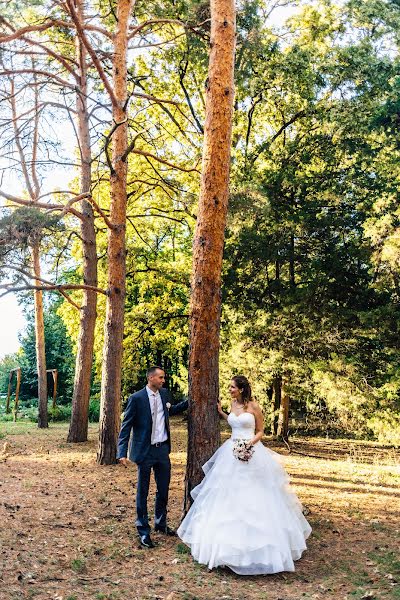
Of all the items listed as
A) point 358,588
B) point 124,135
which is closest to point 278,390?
point 124,135

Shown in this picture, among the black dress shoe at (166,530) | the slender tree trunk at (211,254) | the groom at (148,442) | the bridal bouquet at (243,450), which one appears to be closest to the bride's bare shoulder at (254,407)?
the bridal bouquet at (243,450)

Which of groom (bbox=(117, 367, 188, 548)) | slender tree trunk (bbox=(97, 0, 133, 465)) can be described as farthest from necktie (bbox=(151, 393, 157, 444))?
slender tree trunk (bbox=(97, 0, 133, 465))

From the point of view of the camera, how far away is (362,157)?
49.2 ft

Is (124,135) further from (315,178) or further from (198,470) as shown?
(198,470)

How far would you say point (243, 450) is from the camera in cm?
629

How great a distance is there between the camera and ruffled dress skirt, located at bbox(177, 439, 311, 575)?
5605mm

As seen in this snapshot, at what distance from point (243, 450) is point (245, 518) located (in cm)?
75

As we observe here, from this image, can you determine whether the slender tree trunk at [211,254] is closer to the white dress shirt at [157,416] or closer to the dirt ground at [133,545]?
the white dress shirt at [157,416]

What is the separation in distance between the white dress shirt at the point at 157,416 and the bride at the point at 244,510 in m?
0.62

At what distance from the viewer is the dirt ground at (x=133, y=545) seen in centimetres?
519

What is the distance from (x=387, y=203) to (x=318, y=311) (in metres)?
3.24

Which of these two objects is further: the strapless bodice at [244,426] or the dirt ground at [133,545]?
the strapless bodice at [244,426]

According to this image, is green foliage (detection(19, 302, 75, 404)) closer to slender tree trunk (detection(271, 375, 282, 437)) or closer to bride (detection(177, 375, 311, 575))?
slender tree trunk (detection(271, 375, 282, 437))

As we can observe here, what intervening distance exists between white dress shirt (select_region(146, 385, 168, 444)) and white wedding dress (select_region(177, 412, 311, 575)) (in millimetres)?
622
